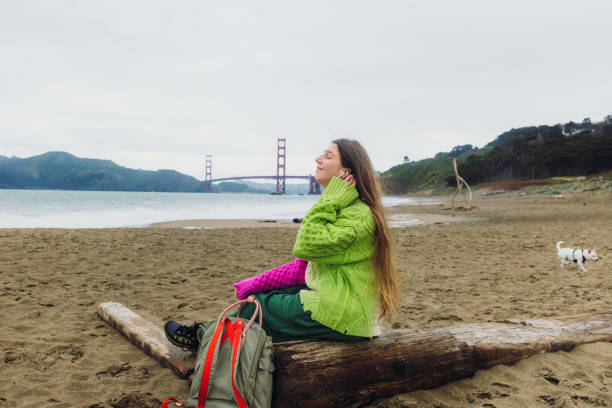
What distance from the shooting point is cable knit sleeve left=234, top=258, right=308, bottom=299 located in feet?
6.60

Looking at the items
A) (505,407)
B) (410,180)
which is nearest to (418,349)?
(505,407)

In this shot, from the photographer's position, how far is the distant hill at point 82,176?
107562 millimetres

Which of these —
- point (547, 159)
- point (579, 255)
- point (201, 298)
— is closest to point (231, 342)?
point (201, 298)

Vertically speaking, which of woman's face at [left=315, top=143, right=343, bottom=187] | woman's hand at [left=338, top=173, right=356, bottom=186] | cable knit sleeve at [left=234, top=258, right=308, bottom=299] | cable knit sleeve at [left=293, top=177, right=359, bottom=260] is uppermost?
woman's face at [left=315, top=143, right=343, bottom=187]

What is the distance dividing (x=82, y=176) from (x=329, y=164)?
126m

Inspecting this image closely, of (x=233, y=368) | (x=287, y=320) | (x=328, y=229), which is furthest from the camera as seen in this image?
(x=287, y=320)

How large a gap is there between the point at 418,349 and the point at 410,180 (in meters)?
88.2

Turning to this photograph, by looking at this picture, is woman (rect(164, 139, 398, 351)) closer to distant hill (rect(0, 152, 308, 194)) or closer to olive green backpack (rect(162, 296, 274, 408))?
olive green backpack (rect(162, 296, 274, 408))

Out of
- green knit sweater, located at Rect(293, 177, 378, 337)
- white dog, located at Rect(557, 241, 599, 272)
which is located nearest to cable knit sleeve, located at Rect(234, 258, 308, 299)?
green knit sweater, located at Rect(293, 177, 378, 337)

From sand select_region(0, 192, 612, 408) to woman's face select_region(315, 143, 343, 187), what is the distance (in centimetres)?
121

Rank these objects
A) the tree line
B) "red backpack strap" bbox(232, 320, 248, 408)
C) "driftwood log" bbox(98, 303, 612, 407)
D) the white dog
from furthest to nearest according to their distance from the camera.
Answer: the tree line → the white dog → "driftwood log" bbox(98, 303, 612, 407) → "red backpack strap" bbox(232, 320, 248, 408)

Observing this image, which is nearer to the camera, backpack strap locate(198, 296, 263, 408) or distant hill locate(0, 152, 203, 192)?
backpack strap locate(198, 296, 263, 408)

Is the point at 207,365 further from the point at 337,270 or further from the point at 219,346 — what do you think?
the point at 337,270

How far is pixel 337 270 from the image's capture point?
1850mm
